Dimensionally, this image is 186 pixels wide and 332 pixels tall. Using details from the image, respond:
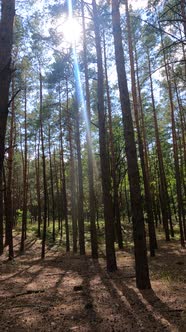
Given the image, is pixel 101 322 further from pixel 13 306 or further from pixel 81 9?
pixel 81 9

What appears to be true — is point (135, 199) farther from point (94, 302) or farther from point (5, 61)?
point (5, 61)

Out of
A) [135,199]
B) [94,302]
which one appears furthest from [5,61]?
[94,302]

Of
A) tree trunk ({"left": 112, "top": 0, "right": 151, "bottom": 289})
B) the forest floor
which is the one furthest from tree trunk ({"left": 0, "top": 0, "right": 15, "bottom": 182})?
tree trunk ({"left": 112, "top": 0, "right": 151, "bottom": 289})

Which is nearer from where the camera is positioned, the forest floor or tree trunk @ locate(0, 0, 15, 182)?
tree trunk @ locate(0, 0, 15, 182)

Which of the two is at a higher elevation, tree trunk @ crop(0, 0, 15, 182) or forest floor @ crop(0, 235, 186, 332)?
tree trunk @ crop(0, 0, 15, 182)

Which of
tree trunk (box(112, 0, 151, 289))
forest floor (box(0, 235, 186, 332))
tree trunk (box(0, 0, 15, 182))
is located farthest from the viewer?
tree trunk (box(112, 0, 151, 289))

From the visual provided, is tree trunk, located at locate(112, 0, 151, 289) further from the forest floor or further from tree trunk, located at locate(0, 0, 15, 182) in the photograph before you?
tree trunk, located at locate(0, 0, 15, 182)

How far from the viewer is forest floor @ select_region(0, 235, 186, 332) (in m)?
4.45

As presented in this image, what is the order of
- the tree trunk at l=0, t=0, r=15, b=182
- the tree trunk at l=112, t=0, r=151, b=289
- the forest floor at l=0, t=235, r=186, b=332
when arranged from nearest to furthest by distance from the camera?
the tree trunk at l=0, t=0, r=15, b=182
the forest floor at l=0, t=235, r=186, b=332
the tree trunk at l=112, t=0, r=151, b=289

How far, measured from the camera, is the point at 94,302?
5672 mm

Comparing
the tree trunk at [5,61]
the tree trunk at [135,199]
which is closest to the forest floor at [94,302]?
the tree trunk at [135,199]

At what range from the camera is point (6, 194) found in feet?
46.2

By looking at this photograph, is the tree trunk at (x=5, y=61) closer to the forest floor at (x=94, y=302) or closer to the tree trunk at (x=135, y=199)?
the forest floor at (x=94, y=302)

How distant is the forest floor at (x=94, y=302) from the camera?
445cm
